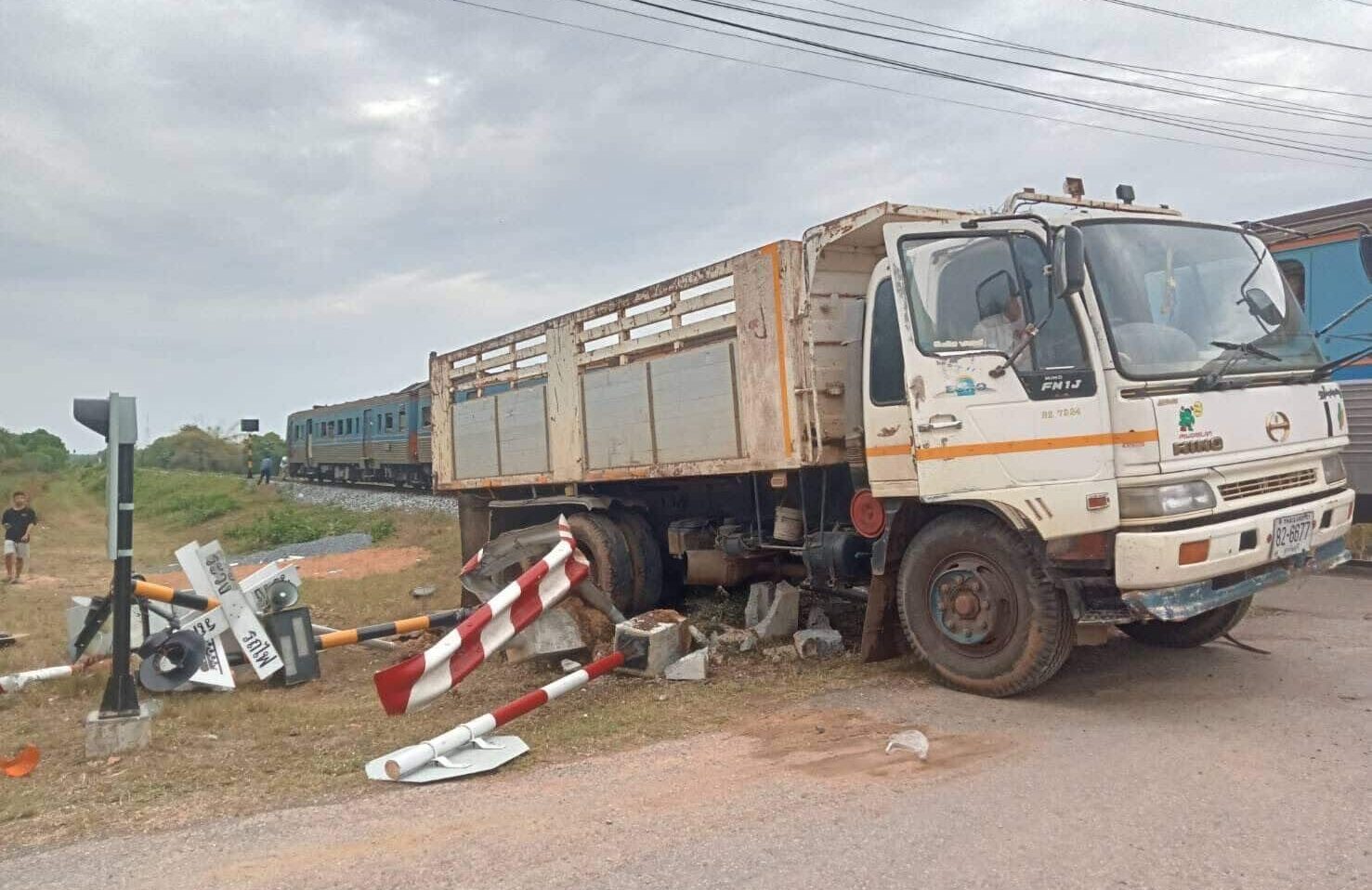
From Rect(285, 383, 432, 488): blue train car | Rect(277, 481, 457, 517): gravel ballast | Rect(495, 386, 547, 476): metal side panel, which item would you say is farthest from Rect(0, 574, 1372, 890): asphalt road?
Rect(285, 383, 432, 488): blue train car

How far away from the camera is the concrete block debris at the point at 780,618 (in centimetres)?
704

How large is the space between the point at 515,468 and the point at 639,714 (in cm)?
415

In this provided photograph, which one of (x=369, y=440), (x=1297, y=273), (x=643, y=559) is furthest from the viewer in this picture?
(x=369, y=440)

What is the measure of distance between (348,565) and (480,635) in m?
12.5

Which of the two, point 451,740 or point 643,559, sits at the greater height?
point 643,559

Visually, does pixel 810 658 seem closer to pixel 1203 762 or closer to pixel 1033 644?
pixel 1033 644

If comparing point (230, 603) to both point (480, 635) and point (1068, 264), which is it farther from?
point (1068, 264)

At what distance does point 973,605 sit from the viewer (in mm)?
5410

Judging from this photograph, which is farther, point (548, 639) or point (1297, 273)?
point (1297, 273)

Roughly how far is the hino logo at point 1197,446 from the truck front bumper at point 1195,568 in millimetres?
353

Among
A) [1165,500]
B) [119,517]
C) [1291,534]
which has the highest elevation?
[119,517]

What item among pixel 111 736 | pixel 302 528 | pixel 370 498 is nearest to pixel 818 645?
pixel 111 736

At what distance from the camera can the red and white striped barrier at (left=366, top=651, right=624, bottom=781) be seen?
4504 millimetres

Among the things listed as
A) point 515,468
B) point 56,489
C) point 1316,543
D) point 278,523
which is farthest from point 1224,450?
point 56,489
